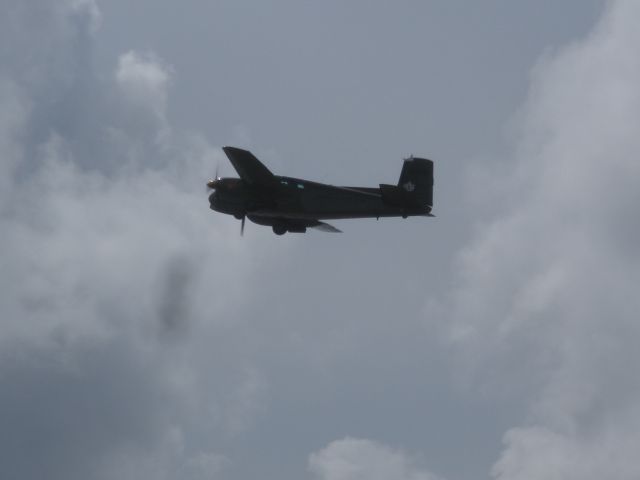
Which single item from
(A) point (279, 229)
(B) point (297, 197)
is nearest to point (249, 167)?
(B) point (297, 197)

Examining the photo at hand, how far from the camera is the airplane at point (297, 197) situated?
338 feet

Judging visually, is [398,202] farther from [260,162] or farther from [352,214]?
[260,162]

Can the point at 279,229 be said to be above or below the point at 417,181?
below

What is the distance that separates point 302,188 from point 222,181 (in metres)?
6.11

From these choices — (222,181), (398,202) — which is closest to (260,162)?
(222,181)

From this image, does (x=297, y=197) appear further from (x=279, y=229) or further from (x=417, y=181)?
(x=417, y=181)

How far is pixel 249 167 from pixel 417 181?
41.7ft

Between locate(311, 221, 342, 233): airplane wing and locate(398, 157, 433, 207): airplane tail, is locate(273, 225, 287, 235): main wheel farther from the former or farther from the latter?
locate(398, 157, 433, 207): airplane tail

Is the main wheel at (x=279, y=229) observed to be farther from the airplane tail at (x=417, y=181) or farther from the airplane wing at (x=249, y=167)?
the airplane tail at (x=417, y=181)

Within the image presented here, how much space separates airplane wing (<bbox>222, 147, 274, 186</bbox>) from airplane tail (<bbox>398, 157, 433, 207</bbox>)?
33.2 ft

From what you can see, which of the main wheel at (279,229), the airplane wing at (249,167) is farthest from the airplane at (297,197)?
the main wheel at (279,229)

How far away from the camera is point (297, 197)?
4058 inches

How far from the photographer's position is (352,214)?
4063 inches

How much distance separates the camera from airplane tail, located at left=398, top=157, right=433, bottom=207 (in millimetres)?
104188
